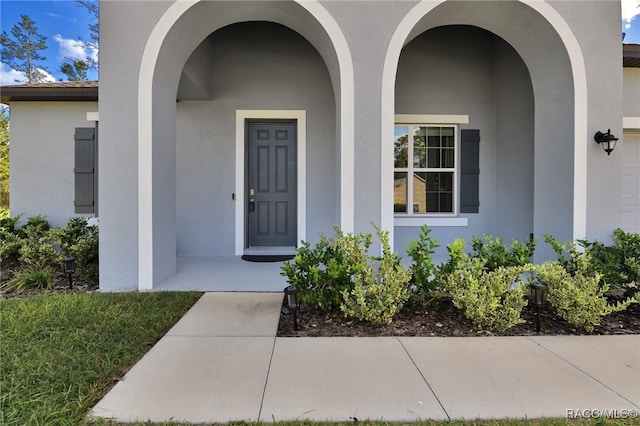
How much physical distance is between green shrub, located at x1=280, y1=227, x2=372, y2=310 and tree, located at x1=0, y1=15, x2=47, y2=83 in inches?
804

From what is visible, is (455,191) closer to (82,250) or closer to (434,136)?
(434,136)

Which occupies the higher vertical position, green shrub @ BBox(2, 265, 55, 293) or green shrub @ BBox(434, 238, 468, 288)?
green shrub @ BBox(434, 238, 468, 288)

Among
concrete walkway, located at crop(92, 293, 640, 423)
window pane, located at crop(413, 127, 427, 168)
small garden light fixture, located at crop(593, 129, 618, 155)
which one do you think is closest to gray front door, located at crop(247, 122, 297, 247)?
window pane, located at crop(413, 127, 427, 168)

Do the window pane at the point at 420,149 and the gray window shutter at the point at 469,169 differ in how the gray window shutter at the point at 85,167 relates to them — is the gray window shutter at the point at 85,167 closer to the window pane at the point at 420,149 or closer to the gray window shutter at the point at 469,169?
the window pane at the point at 420,149

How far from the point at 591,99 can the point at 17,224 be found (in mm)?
9551

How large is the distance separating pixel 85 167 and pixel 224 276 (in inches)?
151

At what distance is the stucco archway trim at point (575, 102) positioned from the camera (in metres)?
4.04

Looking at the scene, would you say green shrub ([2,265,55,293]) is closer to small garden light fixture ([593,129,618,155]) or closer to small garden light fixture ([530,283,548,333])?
small garden light fixture ([530,283,548,333])

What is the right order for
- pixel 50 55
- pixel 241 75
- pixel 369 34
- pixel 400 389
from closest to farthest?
pixel 400 389 < pixel 369 34 < pixel 241 75 < pixel 50 55

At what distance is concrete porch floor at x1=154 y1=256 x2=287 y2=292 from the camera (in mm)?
4332

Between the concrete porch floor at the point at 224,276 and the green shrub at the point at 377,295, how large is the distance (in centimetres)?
135

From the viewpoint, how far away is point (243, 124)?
6.14 m

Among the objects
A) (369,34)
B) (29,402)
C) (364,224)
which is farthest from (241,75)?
(29,402)

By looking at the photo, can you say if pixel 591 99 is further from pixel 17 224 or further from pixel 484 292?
pixel 17 224
